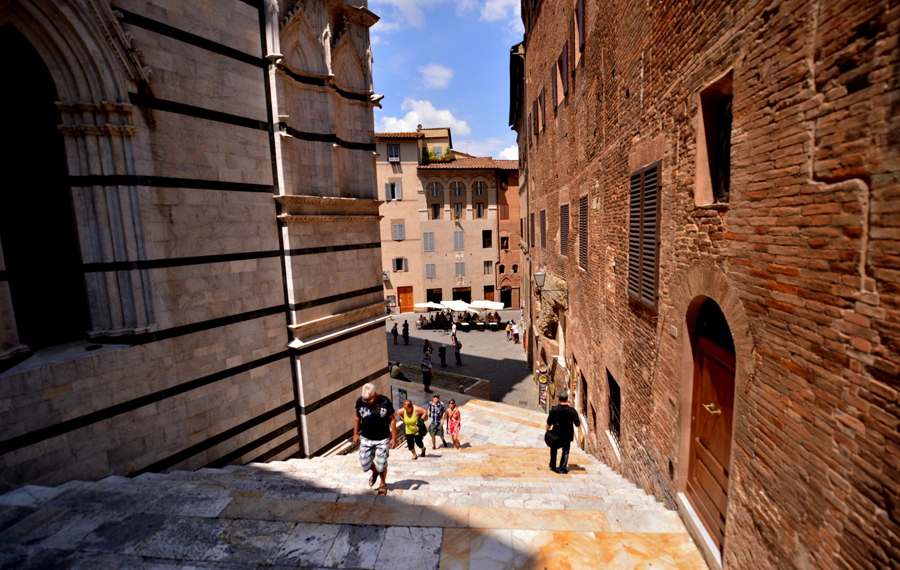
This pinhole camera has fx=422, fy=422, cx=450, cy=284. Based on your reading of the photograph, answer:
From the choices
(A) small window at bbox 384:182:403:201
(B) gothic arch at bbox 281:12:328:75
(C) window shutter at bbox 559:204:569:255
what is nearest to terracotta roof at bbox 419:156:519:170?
(A) small window at bbox 384:182:403:201

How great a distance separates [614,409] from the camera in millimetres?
8414

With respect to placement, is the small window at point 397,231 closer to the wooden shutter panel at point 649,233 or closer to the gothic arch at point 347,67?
the gothic arch at point 347,67

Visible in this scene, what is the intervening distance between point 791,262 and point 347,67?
10368 mm

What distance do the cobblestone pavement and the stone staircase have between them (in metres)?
11.8

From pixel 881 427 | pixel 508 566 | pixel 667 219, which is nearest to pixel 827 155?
pixel 881 427

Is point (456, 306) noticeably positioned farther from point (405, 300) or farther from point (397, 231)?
point (397, 231)

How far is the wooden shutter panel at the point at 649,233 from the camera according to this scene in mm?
5641

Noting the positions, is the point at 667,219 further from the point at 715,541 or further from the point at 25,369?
the point at 25,369

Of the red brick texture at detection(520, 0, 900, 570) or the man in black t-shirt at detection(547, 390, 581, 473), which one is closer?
the red brick texture at detection(520, 0, 900, 570)

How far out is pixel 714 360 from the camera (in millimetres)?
4430

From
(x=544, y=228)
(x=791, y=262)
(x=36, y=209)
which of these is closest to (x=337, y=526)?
(x=791, y=262)

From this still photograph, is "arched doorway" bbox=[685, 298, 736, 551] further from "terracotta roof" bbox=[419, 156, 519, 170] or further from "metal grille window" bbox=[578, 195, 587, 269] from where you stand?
"terracotta roof" bbox=[419, 156, 519, 170]

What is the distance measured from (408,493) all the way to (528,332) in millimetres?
17945

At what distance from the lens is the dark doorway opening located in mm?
6039
